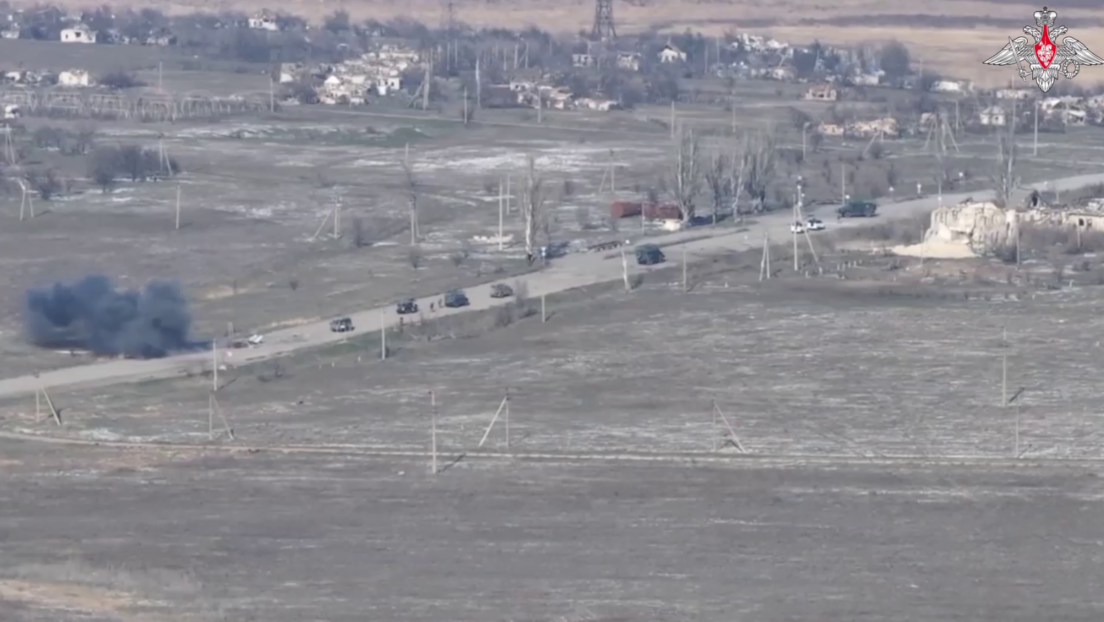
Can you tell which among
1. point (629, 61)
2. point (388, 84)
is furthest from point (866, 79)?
point (388, 84)

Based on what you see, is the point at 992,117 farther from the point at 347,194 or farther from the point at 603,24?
the point at 603,24

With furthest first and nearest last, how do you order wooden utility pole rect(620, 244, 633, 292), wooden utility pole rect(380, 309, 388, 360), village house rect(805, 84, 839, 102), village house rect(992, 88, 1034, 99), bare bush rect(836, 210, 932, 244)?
village house rect(805, 84, 839, 102), village house rect(992, 88, 1034, 99), bare bush rect(836, 210, 932, 244), wooden utility pole rect(620, 244, 633, 292), wooden utility pole rect(380, 309, 388, 360)

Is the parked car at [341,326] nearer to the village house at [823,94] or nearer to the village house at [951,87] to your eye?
the village house at [823,94]

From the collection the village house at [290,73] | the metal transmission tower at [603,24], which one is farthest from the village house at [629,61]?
the village house at [290,73]

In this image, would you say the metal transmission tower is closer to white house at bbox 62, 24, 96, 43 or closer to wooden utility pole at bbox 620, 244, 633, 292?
white house at bbox 62, 24, 96, 43

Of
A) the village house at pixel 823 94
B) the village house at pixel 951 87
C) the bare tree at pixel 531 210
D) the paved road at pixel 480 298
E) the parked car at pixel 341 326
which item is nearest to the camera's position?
the paved road at pixel 480 298

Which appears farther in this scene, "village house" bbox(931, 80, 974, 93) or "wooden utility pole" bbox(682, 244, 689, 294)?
"village house" bbox(931, 80, 974, 93)

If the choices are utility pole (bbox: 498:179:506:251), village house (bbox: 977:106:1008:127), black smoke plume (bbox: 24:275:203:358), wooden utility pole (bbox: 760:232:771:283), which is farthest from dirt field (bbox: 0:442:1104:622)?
village house (bbox: 977:106:1008:127)
